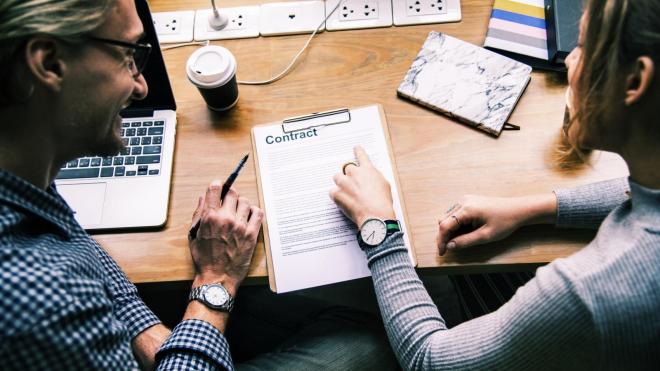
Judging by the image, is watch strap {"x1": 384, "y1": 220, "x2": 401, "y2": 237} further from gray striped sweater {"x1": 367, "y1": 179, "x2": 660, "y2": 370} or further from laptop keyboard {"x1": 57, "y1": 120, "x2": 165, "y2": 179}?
laptop keyboard {"x1": 57, "y1": 120, "x2": 165, "y2": 179}

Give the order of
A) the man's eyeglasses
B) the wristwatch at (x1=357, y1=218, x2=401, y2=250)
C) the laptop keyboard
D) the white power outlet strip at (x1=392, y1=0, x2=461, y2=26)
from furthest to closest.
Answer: the white power outlet strip at (x1=392, y1=0, x2=461, y2=26), the laptop keyboard, the wristwatch at (x1=357, y1=218, x2=401, y2=250), the man's eyeglasses

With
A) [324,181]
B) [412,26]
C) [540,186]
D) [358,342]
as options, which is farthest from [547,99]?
[358,342]

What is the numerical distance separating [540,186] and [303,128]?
459 millimetres

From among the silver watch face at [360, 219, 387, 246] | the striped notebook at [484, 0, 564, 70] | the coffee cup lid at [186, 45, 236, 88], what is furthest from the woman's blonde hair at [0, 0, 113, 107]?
the striped notebook at [484, 0, 564, 70]

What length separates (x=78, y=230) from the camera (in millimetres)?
858

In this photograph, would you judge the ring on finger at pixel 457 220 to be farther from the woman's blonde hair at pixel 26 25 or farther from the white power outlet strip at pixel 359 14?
Result: the woman's blonde hair at pixel 26 25

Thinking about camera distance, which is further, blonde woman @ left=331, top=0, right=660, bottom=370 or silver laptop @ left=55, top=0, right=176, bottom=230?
silver laptop @ left=55, top=0, right=176, bottom=230

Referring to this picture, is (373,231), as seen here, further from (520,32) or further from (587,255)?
(520,32)

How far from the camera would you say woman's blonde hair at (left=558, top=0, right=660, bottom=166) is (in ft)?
2.12

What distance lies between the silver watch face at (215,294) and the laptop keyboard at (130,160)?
0.82 feet

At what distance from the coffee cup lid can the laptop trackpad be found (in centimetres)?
27

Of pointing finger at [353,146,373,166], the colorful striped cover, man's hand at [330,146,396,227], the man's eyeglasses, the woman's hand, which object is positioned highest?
the man's eyeglasses

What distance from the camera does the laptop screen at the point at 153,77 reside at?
3.00ft

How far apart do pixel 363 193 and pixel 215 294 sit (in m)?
0.32
